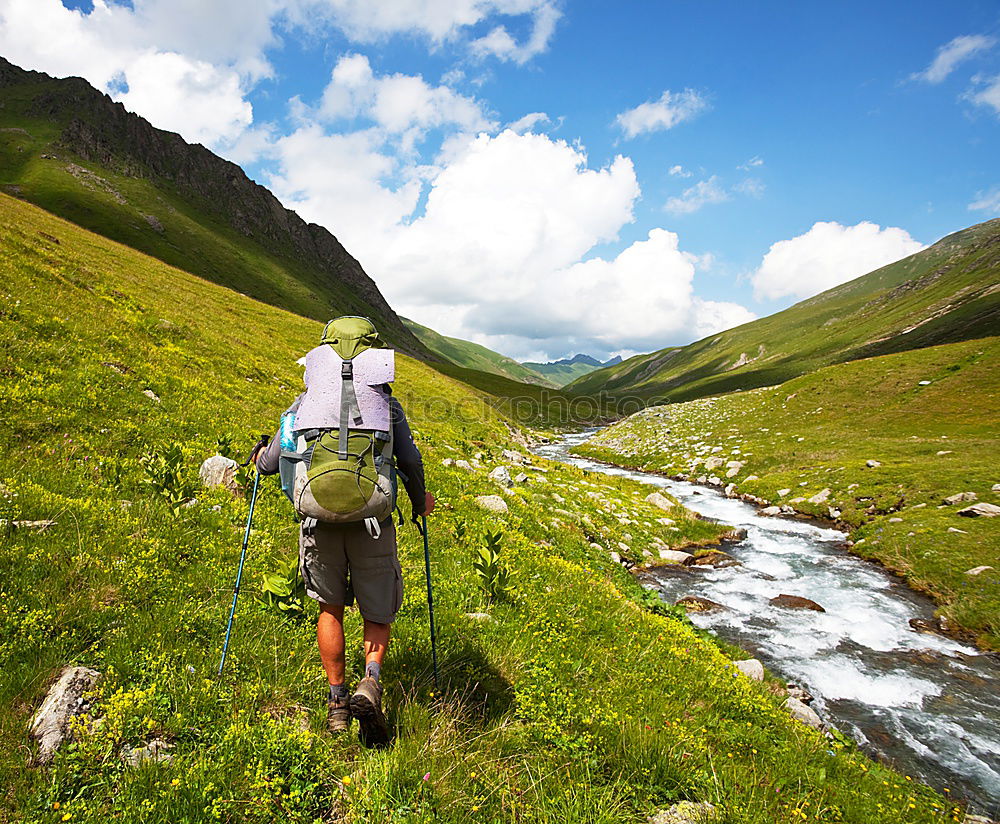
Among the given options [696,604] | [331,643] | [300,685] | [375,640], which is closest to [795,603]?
[696,604]

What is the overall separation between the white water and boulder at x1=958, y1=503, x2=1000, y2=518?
437 cm

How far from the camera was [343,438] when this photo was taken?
13.4 feet

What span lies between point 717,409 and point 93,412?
162ft

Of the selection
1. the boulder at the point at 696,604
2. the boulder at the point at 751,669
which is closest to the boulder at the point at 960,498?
the boulder at the point at 696,604

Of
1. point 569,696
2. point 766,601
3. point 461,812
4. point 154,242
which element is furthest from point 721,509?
point 154,242

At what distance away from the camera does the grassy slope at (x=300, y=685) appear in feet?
12.0

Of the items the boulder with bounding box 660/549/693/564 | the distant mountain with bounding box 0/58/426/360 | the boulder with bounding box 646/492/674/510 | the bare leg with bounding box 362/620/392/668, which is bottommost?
the boulder with bounding box 660/549/693/564

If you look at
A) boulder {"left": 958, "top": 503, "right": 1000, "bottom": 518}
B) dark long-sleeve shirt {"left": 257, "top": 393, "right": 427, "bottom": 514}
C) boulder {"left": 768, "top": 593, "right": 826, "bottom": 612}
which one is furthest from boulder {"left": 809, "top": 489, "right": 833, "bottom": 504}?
dark long-sleeve shirt {"left": 257, "top": 393, "right": 427, "bottom": 514}

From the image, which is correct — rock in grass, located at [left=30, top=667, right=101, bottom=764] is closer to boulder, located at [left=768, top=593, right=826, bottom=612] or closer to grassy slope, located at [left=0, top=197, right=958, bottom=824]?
grassy slope, located at [left=0, top=197, right=958, bottom=824]

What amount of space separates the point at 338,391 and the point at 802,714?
9.14 metres

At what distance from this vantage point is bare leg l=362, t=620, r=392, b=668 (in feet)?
14.4

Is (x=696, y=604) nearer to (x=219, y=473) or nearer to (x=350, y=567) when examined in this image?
(x=350, y=567)

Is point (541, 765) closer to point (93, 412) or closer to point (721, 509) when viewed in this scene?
point (93, 412)

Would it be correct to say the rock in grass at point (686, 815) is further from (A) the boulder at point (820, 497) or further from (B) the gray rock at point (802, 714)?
(A) the boulder at point (820, 497)
